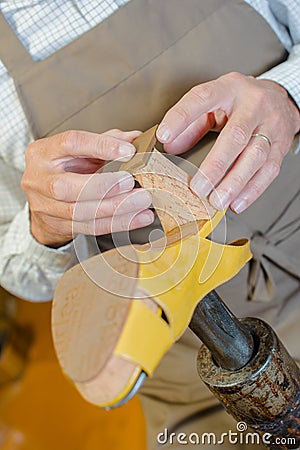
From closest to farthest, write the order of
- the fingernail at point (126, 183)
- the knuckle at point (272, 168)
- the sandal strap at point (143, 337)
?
1. the sandal strap at point (143, 337)
2. the fingernail at point (126, 183)
3. the knuckle at point (272, 168)

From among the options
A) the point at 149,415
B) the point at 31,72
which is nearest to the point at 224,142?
the point at 31,72

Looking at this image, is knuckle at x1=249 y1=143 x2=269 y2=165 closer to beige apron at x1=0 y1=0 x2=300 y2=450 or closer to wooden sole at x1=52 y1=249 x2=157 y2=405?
beige apron at x1=0 y1=0 x2=300 y2=450

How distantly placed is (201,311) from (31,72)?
42cm

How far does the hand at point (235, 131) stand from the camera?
58cm

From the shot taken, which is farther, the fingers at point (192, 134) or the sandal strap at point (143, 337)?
the fingers at point (192, 134)

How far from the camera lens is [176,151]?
692mm

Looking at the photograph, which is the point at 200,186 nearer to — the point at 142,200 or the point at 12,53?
the point at 142,200

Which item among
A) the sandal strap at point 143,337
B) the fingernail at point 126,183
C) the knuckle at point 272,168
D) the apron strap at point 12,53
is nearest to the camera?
the sandal strap at point 143,337

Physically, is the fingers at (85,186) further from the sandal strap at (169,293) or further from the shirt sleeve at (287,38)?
the shirt sleeve at (287,38)

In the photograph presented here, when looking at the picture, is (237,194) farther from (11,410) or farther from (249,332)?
A: (11,410)

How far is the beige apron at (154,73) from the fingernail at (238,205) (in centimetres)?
14

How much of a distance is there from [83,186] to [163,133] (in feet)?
0.31

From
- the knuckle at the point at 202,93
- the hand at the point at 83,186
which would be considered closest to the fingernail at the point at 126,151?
the hand at the point at 83,186

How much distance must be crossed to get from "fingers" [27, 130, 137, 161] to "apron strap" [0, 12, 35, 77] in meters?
0.15
